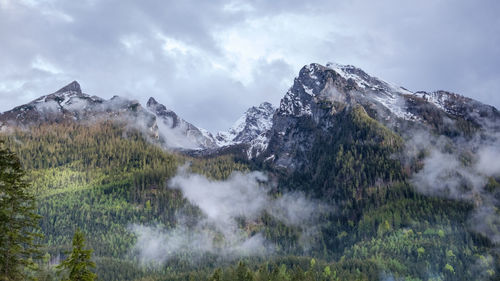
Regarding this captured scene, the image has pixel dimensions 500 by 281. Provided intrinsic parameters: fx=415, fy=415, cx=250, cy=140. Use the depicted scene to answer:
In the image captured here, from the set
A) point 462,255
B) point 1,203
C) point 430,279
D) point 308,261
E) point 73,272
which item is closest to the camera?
point 1,203

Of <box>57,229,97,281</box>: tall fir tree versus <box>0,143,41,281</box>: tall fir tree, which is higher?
<box>0,143,41,281</box>: tall fir tree

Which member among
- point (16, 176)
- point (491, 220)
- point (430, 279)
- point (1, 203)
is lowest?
point (430, 279)

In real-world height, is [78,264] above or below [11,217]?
below

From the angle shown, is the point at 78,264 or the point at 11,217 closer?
the point at 11,217

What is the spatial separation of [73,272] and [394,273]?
151 m

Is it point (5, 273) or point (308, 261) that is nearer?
point (5, 273)

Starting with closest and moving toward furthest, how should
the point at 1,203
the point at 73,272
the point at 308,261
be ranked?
the point at 1,203, the point at 73,272, the point at 308,261

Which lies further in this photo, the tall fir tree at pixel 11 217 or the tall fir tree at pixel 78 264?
the tall fir tree at pixel 78 264

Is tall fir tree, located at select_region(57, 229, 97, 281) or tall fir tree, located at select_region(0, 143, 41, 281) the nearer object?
tall fir tree, located at select_region(0, 143, 41, 281)

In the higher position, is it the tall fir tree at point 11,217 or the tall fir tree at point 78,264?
the tall fir tree at point 11,217

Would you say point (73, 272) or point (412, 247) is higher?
point (73, 272)

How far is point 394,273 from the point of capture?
165 m

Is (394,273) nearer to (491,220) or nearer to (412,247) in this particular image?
(412,247)

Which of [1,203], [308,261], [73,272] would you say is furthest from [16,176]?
[308,261]
